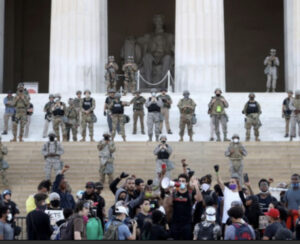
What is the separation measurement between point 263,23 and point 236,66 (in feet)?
9.65

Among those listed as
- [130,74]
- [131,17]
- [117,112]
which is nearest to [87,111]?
[117,112]

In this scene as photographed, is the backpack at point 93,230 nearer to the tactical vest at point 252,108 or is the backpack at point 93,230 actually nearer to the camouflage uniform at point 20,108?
the tactical vest at point 252,108

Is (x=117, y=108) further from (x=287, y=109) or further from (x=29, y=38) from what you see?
(x=29, y=38)

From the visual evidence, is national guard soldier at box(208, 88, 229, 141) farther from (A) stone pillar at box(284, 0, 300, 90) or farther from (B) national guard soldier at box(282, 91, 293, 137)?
(A) stone pillar at box(284, 0, 300, 90)

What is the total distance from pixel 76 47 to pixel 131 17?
1455 centimetres

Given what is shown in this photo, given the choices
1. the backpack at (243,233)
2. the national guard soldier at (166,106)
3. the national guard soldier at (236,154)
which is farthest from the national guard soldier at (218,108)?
the backpack at (243,233)

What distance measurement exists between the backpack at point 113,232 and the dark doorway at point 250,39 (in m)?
36.3

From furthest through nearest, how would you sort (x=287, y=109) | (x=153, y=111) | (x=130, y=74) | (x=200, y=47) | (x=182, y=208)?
(x=200, y=47)
(x=130, y=74)
(x=287, y=109)
(x=153, y=111)
(x=182, y=208)

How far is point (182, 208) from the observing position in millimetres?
14453

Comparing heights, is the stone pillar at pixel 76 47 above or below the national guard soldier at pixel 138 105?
above

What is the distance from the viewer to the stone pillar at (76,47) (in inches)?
1405

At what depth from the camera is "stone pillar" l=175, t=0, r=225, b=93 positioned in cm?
3534

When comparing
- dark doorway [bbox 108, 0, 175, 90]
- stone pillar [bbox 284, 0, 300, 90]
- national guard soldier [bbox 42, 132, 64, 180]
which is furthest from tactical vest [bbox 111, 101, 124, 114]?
dark doorway [bbox 108, 0, 175, 90]

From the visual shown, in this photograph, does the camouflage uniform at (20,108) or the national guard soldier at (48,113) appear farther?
the national guard soldier at (48,113)
